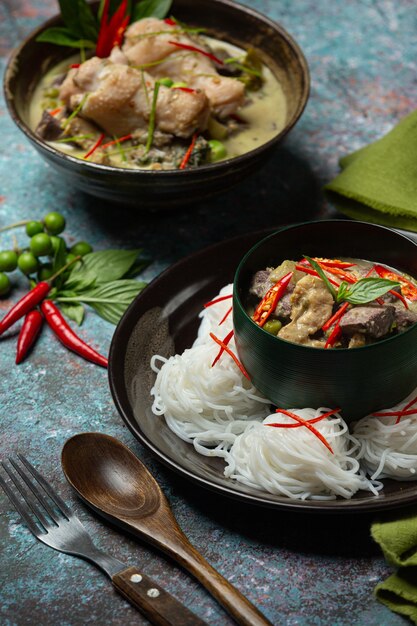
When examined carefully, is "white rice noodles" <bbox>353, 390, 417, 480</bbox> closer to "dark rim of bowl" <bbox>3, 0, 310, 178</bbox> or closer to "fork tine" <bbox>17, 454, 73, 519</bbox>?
"fork tine" <bbox>17, 454, 73, 519</bbox>

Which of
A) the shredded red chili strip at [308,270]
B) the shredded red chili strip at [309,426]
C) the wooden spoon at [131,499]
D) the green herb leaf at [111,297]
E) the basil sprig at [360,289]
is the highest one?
the basil sprig at [360,289]

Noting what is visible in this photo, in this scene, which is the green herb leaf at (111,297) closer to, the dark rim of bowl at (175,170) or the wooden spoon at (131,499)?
the dark rim of bowl at (175,170)

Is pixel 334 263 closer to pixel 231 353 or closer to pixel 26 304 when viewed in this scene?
pixel 231 353

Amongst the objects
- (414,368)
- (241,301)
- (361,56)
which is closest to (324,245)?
(241,301)

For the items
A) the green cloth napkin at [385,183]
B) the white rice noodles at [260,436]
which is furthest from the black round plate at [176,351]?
the green cloth napkin at [385,183]

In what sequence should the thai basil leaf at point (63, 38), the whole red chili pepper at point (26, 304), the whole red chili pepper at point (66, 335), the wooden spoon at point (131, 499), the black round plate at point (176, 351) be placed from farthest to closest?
the thai basil leaf at point (63, 38) → the whole red chili pepper at point (26, 304) → the whole red chili pepper at point (66, 335) → the black round plate at point (176, 351) → the wooden spoon at point (131, 499)

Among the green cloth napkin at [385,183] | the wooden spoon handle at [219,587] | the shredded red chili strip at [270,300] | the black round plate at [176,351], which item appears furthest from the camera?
the green cloth napkin at [385,183]
